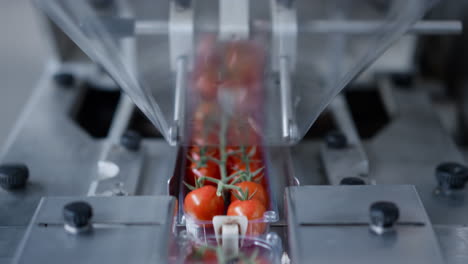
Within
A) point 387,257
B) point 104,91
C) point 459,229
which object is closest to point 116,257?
point 387,257

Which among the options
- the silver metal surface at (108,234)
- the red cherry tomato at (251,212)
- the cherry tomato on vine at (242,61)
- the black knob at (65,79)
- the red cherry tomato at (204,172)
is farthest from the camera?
the black knob at (65,79)

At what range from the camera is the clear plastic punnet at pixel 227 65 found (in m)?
1.03

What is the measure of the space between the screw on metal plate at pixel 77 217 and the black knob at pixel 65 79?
0.75 meters

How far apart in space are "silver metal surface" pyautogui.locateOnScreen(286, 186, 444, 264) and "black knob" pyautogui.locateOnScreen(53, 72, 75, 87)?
855 mm

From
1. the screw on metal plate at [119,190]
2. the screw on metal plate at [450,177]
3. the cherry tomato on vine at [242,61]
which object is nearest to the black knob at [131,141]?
the screw on metal plate at [119,190]

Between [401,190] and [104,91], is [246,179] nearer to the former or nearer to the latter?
[401,190]

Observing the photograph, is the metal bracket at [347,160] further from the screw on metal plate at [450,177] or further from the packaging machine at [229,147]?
the screw on metal plate at [450,177]

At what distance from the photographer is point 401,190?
944 millimetres

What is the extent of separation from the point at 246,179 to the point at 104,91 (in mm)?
743

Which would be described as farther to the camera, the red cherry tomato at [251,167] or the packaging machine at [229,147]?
the red cherry tomato at [251,167]

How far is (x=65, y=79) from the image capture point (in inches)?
61.5

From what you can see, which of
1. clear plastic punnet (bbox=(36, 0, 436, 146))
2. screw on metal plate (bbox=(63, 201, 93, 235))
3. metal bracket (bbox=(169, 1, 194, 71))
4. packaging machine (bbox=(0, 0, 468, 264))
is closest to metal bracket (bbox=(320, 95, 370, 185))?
packaging machine (bbox=(0, 0, 468, 264))

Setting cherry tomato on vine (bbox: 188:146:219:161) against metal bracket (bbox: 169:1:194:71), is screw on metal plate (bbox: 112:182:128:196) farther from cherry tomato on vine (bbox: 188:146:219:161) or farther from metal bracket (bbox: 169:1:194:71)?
metal bracket (bbox: 169:1:194:71)

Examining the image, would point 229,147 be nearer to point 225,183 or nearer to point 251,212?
point 225,183
